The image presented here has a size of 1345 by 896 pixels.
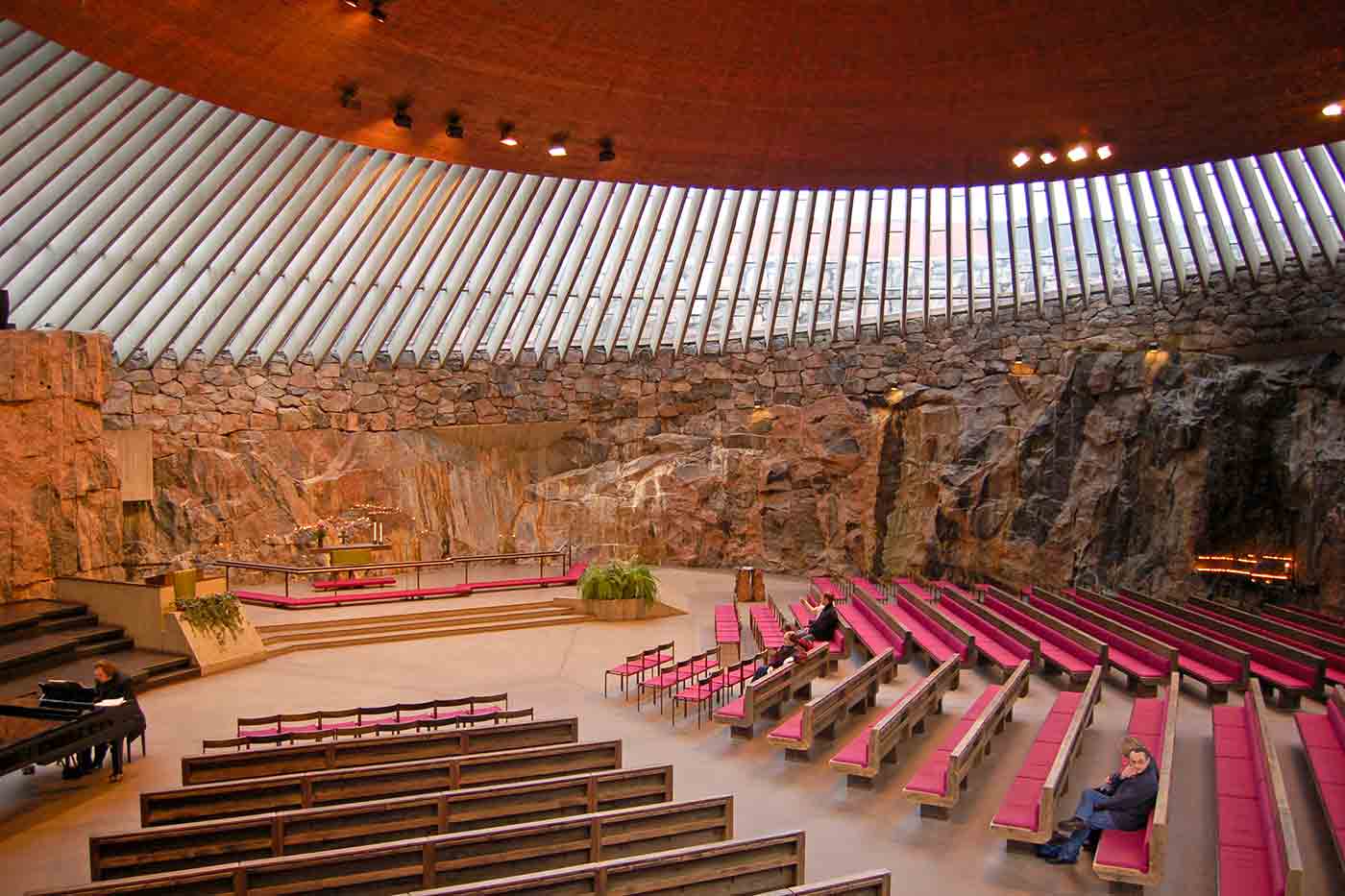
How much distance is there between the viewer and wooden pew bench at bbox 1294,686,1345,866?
4.98 meters

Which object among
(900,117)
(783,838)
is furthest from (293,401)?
(783,838)

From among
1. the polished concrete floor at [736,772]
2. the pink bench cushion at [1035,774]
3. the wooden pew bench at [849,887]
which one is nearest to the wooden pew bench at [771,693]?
the polished concrete floor at [736,772]

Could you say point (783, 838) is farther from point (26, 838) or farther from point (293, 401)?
point (293, 401)

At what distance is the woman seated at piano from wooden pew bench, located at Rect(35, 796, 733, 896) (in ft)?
11.7

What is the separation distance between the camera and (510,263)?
1692cm

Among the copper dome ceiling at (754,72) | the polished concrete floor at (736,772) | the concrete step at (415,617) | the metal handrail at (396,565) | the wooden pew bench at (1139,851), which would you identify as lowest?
the polished concrete floor at (736,772)

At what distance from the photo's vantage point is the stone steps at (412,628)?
12.0 meters

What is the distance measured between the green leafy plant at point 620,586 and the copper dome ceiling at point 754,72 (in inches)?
242

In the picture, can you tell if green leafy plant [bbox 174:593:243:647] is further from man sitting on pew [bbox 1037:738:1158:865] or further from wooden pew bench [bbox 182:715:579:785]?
man sitting on pew [bbox 1037:738:1158:865]

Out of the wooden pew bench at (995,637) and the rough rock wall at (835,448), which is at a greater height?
the rough rock wall at (835,448)

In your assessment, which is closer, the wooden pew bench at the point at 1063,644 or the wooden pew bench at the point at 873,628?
the wooden pew bench at the point at 1063,644

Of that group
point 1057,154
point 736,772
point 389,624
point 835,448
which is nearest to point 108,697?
point 736,772

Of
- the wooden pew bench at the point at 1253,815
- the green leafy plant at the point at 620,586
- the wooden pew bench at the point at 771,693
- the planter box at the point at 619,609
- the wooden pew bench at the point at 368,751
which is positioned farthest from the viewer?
the green leafy plant at the point at 620,586

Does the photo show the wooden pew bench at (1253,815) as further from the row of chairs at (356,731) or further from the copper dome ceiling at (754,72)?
the copper dome ceiling at (754,72)
